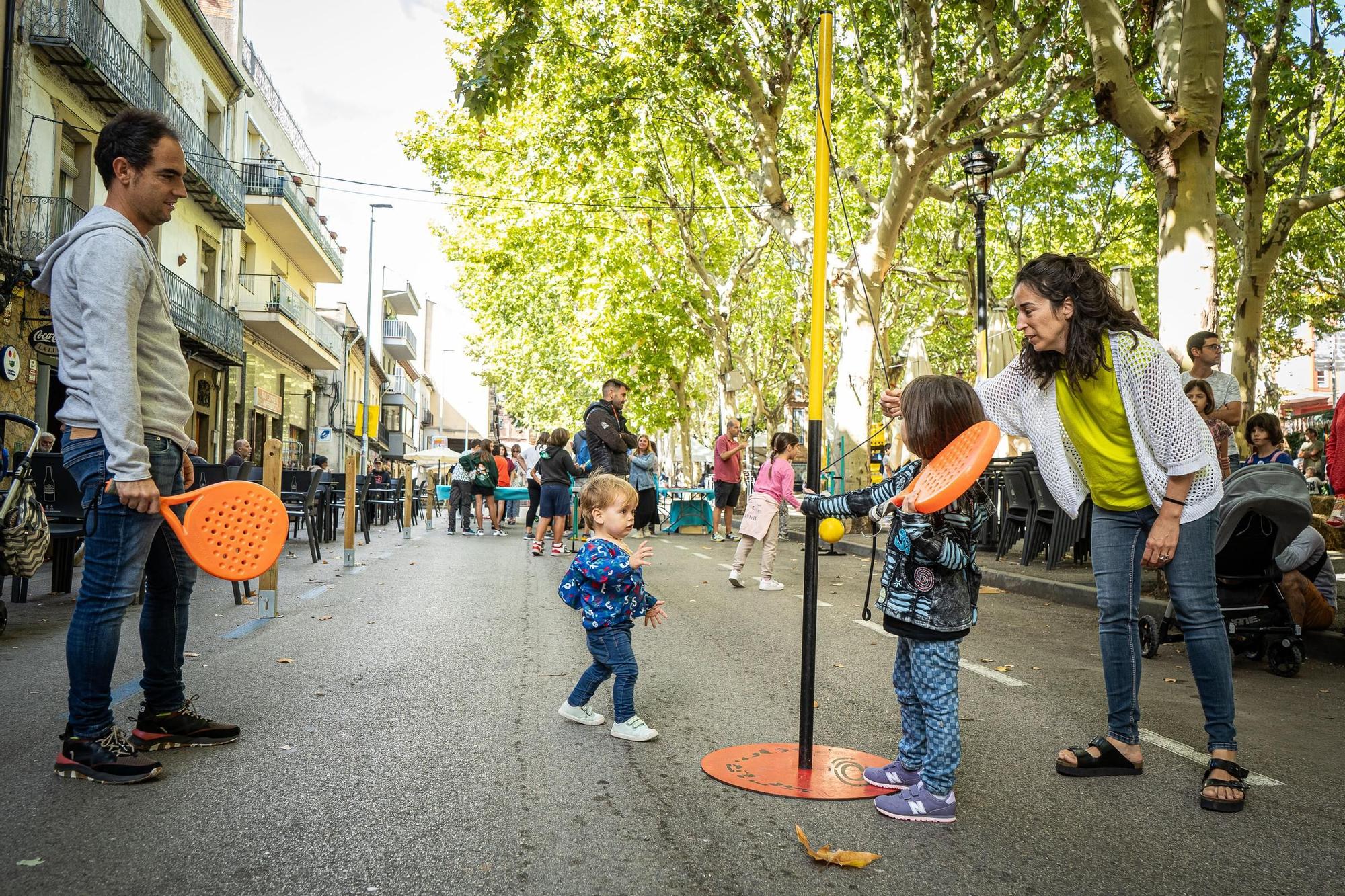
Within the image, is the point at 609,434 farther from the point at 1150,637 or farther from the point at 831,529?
the point at 831,529

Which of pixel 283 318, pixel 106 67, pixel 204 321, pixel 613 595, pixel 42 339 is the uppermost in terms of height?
pixel 106 67

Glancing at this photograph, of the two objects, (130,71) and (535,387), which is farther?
(535,387)

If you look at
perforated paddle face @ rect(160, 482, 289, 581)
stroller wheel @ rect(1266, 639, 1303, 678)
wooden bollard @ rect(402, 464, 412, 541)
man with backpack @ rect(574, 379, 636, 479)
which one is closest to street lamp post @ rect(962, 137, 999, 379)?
man with backpack @ rect(574, 379, 636, 479)

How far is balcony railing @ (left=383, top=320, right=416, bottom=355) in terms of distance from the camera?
6750cm

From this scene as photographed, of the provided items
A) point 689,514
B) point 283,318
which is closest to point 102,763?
point 689,514

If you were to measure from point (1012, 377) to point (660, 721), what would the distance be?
6.89ft

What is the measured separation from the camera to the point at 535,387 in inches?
1933

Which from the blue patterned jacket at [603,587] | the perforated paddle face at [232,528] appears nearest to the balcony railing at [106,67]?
the perforated paddle face at [232,528]

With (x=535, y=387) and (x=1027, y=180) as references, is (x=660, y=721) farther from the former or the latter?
(x=535, y=387)

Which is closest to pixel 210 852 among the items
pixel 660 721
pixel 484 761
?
pixel 484 761

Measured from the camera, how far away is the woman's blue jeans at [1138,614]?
393cm

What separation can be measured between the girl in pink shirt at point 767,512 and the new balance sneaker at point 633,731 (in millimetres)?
6196

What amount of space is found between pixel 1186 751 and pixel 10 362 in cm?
1765

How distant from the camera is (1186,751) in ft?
14.6
